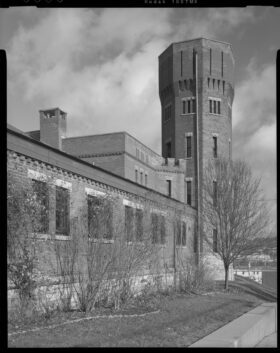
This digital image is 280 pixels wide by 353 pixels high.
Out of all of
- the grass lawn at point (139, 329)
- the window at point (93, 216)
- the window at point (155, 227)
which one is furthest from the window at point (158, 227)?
the grass lawn at point (139, 329)

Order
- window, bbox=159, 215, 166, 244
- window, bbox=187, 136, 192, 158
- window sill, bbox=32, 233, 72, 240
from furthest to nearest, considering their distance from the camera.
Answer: window, bbox=187, 136, 192, 158 → window, bbox=159, 215, 166, 244 → window sill, bbox=32, 233, 72, 240

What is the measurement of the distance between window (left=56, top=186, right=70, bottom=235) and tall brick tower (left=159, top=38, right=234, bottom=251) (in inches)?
1087

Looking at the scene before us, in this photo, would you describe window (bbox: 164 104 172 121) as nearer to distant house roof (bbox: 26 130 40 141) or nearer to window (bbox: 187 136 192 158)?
window (bbox: 187 136 192 158)

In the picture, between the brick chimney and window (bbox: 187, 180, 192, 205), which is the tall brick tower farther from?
the brick chimney

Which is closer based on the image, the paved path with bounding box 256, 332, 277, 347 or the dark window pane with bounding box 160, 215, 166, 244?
the paved path with bounding box 256, 332, 277, 347

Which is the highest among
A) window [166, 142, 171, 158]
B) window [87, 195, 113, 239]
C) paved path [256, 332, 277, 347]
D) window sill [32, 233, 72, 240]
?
window [166, 142, 171, 158]

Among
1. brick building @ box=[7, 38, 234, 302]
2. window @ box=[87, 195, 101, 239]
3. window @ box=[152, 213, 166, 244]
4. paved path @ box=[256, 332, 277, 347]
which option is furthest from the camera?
brick building @ box=[7, 38, 234, 302]

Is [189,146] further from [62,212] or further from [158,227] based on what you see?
[62,212]

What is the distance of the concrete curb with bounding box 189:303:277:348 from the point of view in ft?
27.5

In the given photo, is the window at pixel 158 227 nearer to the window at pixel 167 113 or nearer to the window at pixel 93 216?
the window at pixel 93 216

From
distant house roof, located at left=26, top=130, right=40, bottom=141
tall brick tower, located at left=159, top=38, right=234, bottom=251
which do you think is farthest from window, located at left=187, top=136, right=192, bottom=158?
distant house roof, located at left=26, top=130, right=40, bottom=141

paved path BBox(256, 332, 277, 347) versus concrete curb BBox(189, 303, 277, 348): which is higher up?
concrete curb BBox(189, 303, 277, 348)

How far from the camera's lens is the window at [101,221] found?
1477 cm

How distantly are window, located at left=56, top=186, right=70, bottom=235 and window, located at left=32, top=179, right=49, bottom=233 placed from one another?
1.13 m
